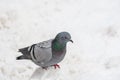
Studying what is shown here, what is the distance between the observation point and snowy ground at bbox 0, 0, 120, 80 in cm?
580

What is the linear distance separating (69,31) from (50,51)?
1.14m

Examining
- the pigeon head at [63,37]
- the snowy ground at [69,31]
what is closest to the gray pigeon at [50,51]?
the pigeon head at [63,37]

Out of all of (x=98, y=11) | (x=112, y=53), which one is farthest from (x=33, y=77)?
(x=98, y=11)

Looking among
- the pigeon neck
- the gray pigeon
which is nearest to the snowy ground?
the gray pigeon

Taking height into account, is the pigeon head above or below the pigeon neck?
above

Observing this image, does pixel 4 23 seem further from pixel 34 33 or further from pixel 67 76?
pixel 67 76

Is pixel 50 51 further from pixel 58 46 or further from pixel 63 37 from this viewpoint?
pixel 63 37

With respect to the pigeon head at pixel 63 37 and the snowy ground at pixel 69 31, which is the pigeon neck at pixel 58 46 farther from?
the snowy ground at pixel 69 31

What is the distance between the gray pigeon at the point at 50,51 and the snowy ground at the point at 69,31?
0.80 ft

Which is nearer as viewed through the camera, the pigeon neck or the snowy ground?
the pigeon neck

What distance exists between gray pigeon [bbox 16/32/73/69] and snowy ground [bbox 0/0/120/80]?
0.24 meters

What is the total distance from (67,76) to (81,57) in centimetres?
42

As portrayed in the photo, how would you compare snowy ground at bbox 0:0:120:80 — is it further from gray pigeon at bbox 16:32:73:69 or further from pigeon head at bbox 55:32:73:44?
pigeon head at bbox 55:32:73:44

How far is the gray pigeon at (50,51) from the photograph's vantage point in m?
5.57
